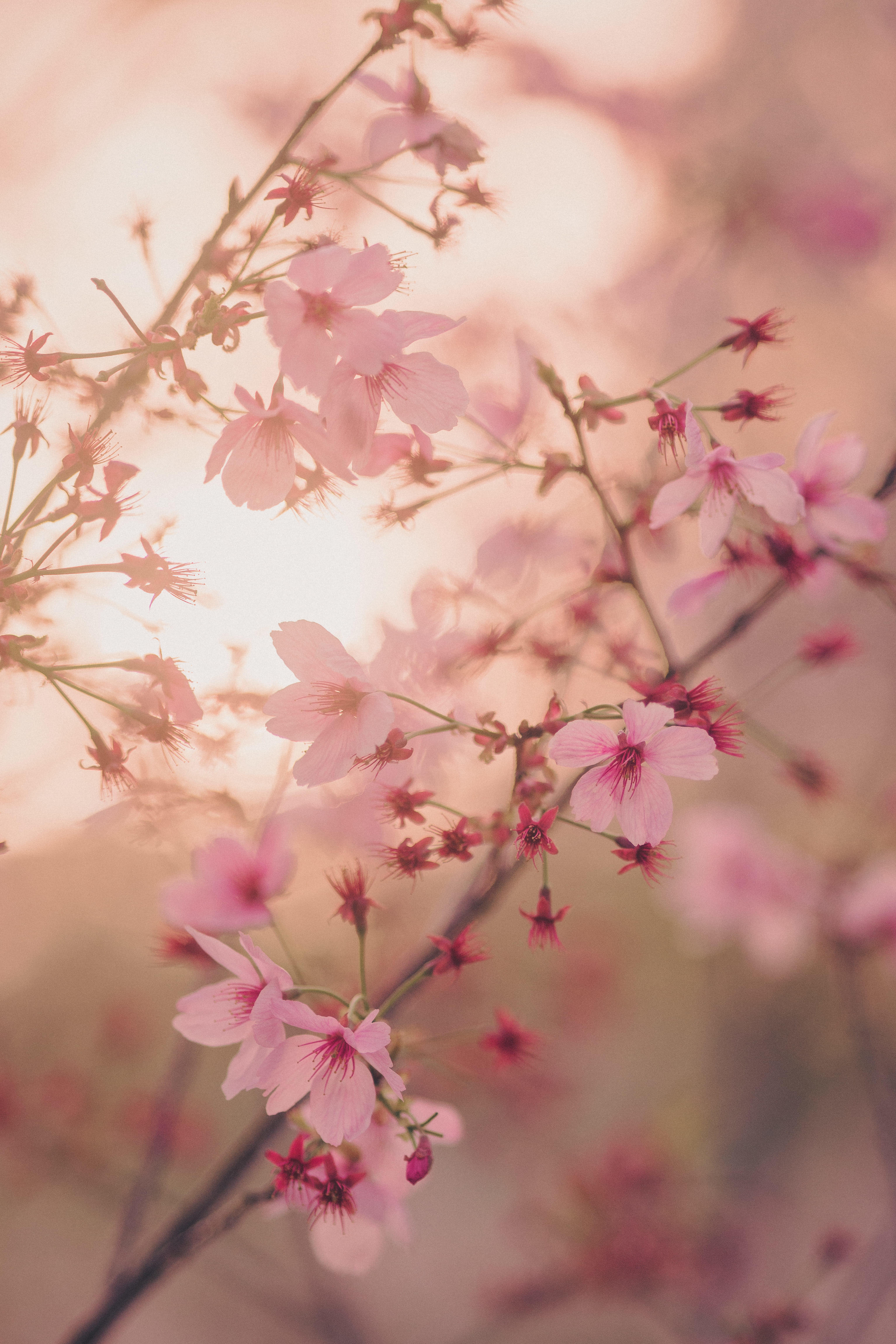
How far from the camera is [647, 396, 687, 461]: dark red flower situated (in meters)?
0.56

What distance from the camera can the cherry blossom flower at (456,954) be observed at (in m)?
0.52

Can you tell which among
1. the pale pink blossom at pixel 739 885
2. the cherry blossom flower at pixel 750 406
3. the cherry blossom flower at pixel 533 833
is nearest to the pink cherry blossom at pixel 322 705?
the cherry blossom flower at pixel 533 833

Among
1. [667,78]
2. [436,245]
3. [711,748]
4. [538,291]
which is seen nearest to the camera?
[711,748]

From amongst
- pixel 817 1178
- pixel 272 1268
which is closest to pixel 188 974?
pixel 272 1268

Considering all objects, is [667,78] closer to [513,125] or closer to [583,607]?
[513,125]

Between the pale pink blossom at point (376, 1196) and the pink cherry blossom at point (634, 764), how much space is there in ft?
0.98

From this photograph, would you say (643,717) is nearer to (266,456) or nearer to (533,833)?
(533,833)

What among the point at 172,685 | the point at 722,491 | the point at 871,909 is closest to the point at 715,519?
the point at 722,491

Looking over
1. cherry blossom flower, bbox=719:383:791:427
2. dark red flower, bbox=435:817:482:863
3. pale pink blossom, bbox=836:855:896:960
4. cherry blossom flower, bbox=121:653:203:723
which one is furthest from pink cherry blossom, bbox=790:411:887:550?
pale pink blossom, bbox=836:855:896:960

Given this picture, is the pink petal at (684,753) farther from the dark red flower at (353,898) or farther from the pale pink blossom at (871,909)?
the pale pink blossom at (871,909)

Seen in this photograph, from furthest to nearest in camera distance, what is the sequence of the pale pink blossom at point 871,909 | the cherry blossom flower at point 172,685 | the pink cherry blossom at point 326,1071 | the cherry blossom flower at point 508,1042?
the pale pink blossom at point 871,909 → the cherry blossom flower at point 508,1042 → the cherry blossom flower at point 172,685 → the pink cherry blossom at point 326,1071

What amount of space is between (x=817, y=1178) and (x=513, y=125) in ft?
10.4

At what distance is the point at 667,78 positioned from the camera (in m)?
2.78

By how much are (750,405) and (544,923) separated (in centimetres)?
40
